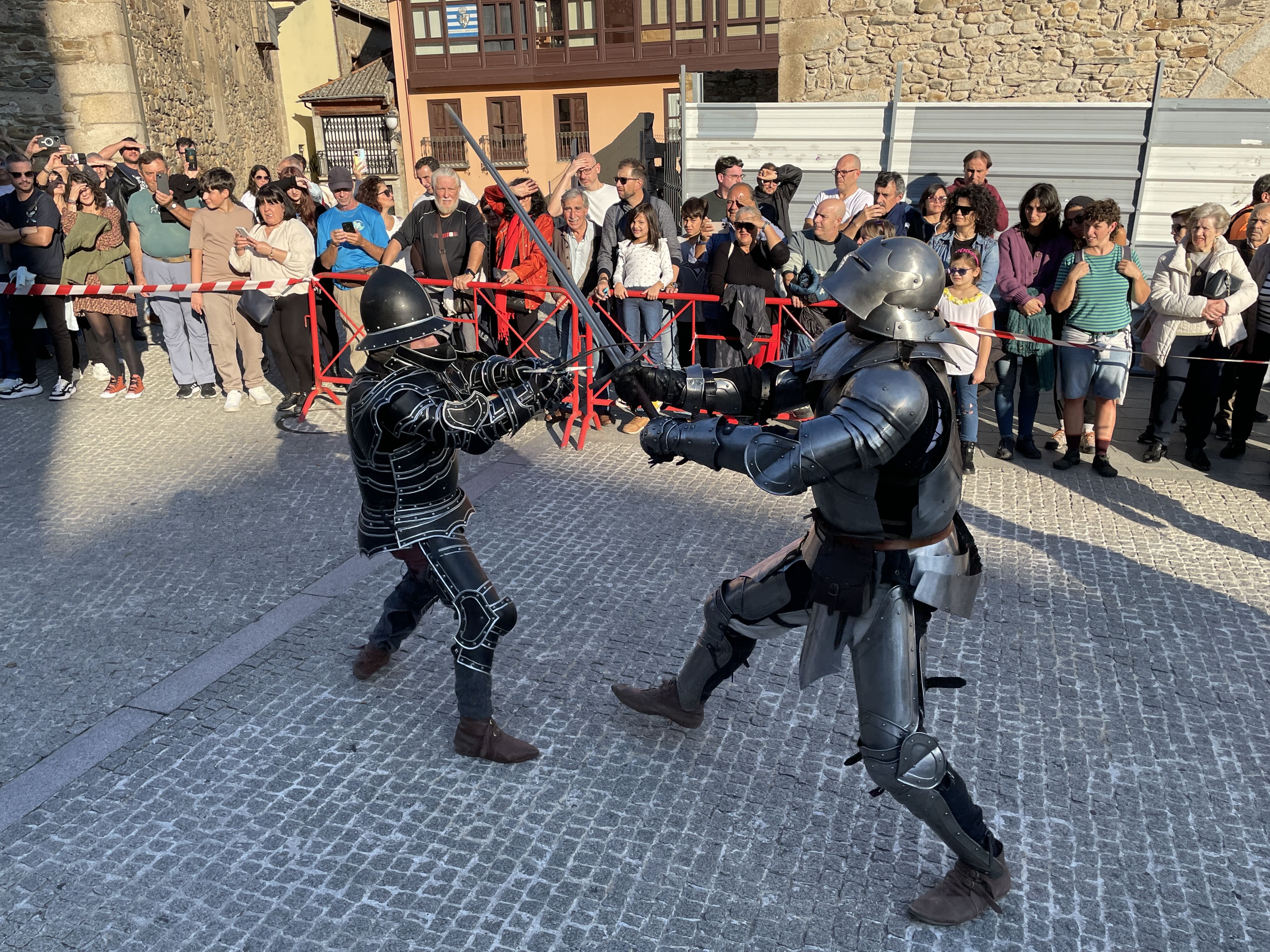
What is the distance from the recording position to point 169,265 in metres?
8.01

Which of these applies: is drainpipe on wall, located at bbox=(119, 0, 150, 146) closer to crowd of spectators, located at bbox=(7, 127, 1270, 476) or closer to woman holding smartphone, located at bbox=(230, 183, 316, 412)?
crowd of spectators, located at bbox=(7, 127, 1270, 476)

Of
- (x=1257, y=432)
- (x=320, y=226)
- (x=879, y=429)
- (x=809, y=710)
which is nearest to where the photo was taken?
(x=879, y=429)

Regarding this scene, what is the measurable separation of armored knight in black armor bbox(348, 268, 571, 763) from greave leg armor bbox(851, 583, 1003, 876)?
1249 millimetres

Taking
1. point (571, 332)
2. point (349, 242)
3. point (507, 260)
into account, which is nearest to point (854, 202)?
point (571, 332)

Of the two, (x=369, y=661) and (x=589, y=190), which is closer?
(x=369, y=661)

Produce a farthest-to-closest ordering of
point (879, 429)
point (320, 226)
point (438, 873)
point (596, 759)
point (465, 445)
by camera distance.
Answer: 1. point (320, 226)
2. point (596, 759)
3. point (465, 445)
4. point (438, 873)
5. point (879, 429)

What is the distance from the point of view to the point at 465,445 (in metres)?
3.11

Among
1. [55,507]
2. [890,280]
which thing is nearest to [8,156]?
[55,507]

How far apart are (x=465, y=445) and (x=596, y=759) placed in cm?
125

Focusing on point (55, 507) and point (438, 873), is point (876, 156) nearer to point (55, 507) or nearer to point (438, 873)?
point (55, 507)

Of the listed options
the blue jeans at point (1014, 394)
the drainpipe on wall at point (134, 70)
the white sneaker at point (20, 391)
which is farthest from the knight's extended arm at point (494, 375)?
the drainpipe on wall at point (134, 70)

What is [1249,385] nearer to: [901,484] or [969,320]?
[969,320]

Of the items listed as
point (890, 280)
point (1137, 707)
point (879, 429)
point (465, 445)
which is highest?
point (890, 280)

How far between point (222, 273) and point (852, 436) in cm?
692
